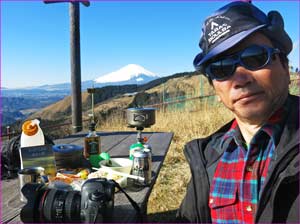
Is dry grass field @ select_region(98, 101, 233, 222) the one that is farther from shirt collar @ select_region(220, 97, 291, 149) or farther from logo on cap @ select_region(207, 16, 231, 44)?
logo on cap @ select_region(207, 16, 231, 44)

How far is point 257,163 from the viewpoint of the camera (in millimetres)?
1222

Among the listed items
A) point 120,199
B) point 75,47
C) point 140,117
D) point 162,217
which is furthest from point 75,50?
point 120,199

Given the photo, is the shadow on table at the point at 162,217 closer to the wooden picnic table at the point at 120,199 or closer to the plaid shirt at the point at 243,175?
the wooden picnic table at the point at 120,199

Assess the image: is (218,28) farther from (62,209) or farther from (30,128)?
(30,128)

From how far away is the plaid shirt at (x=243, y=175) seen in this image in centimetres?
120

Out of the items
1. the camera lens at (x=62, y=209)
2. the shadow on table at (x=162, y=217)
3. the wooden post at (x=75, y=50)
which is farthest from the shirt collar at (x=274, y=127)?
the wooden post at (x=75, y=50)

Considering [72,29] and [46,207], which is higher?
[72,29]

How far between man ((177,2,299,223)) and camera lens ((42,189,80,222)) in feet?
1.71

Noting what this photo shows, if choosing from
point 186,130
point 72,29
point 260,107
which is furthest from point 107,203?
point 186,130

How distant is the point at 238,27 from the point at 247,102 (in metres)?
0.29

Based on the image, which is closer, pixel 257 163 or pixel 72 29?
pixel 257 163

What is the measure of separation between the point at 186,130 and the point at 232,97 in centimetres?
502

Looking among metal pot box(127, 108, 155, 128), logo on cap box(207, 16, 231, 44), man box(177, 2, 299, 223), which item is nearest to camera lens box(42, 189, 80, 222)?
man box(177, 2, 299, 223)

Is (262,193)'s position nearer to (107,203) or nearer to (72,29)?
(107,203)
